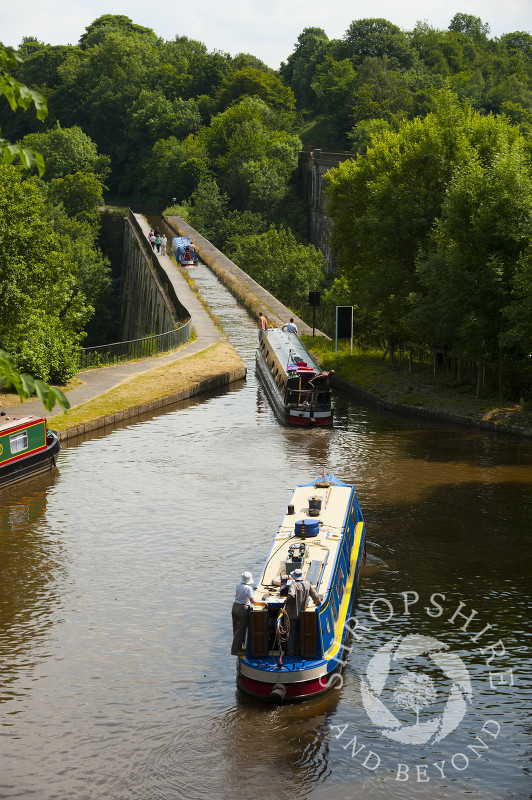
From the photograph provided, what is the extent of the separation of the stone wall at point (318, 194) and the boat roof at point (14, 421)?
71099 mm

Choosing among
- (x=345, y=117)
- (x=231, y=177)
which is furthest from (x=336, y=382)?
(x=345, y=117)

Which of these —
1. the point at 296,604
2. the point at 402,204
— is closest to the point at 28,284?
the point at 402,204

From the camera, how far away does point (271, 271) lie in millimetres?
73312

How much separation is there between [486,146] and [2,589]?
27183 mm

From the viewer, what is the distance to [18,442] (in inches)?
970

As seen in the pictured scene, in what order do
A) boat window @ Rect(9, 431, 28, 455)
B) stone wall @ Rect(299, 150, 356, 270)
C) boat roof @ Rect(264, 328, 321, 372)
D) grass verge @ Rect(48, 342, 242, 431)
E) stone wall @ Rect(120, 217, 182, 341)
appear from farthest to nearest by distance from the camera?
stone wall @ Rect(299, 150, 356, 270)
stone wall @ Rect(120, 217, 182, 341)
boat roof @ Rect(264, 328, 321, 372)
grass verge @ Rect(48, 342, 242, 431)
boat window @ Rect(9, 431, 28, 455)

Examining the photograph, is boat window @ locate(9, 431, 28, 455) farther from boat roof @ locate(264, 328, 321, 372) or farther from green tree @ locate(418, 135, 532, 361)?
green tree @ locate(418, 135, 532, 361)

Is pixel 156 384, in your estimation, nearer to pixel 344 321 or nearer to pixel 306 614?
pixel 344 321

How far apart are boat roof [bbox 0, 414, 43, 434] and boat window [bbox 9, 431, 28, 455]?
0.88ft

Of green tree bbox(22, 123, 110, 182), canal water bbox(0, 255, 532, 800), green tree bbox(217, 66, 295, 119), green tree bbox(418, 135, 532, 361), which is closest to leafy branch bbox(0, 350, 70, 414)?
canal water bbox(0, 255, 532, 800)

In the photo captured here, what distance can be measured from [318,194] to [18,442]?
79.4 metres

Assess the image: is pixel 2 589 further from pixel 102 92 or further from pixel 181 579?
pixel 102 92

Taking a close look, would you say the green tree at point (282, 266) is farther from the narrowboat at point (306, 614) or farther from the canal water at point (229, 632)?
the narrowboat at point (306, 614)

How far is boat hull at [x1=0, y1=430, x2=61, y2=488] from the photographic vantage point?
24.3 m
